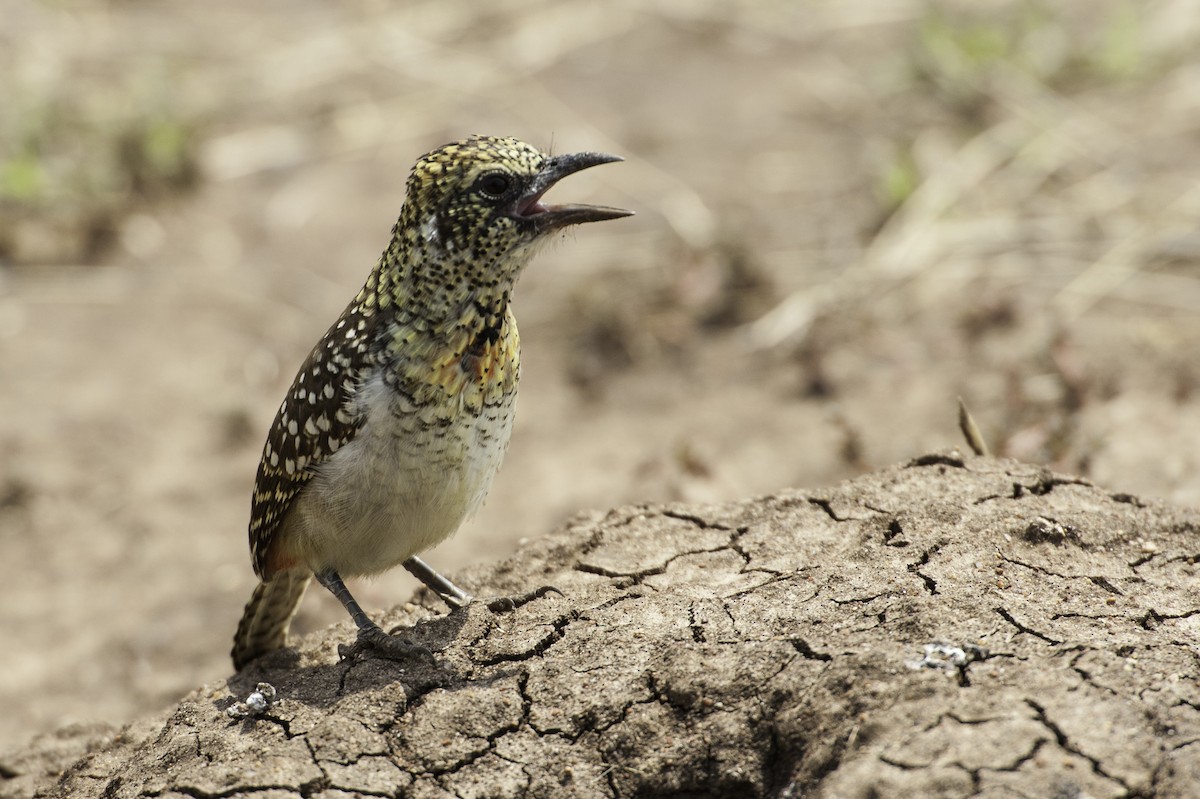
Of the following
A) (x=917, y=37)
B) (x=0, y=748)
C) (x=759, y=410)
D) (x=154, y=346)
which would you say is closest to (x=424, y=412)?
(x=0, y=748)

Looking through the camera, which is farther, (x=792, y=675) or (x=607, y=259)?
(x=607, y=259)

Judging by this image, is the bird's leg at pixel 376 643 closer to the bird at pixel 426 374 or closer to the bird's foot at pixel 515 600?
the bird at pixel 426 374

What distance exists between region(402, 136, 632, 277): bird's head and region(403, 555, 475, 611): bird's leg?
1.10m

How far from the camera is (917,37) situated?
10.4 metres

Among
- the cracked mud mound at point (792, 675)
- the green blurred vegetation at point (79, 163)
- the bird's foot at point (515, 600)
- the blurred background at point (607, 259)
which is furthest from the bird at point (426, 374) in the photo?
the green blurred vegetation at point (79, 163)

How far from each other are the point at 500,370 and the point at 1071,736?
2007 millimetres

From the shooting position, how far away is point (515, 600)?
4.08 m

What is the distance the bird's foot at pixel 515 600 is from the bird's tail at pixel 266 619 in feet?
2.86

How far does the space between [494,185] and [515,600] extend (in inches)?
52.1

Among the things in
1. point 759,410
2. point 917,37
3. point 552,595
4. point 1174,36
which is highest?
point 917,37

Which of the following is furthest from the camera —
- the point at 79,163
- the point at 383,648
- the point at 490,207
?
the point at 79,163

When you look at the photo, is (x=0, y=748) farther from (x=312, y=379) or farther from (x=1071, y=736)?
(x=1071, y=736)

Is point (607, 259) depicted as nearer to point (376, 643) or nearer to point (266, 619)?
point (266, 619)

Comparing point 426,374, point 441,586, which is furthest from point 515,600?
point 426,374
